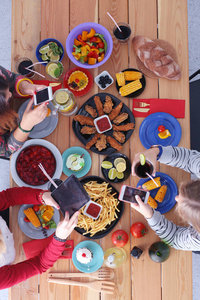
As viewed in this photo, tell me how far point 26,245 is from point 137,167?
1039mm

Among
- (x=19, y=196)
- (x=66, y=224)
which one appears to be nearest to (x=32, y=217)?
(x=19, y=196)

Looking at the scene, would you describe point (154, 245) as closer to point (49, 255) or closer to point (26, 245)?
point (49, 255)

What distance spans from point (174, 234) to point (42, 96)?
4.50 feet

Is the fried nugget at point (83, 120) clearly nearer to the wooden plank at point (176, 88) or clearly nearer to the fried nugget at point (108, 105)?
the fried nugget at point (108, 105)

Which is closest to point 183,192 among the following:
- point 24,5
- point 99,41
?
point 99,41

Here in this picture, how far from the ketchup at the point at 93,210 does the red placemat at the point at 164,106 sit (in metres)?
0.79

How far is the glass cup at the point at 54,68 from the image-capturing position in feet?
7.13

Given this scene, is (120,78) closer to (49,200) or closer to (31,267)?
(49,200)

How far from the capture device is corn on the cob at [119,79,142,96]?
2201 millimetres

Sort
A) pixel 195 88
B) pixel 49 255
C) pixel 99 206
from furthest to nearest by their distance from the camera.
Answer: pixel 195 88, pixel 99 206, pixel 49 255

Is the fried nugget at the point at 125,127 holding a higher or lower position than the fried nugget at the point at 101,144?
higher

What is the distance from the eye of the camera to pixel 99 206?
208 centimetres

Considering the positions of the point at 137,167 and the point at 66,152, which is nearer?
the point at 137,167

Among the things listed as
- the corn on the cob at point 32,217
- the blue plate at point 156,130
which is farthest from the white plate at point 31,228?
the blue plate at point 156,130
